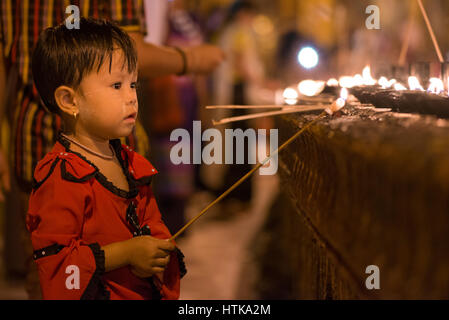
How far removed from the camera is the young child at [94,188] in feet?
3.75

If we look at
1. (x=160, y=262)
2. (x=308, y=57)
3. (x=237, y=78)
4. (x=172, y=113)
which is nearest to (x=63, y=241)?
(x=160, y=262)

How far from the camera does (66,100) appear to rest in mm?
1291

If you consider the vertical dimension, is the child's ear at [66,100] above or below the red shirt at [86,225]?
above

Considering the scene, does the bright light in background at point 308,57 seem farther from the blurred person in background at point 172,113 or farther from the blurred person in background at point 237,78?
the blurred person in background at point 237,78

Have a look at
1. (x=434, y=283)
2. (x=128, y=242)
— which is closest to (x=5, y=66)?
(x=128, y=242)

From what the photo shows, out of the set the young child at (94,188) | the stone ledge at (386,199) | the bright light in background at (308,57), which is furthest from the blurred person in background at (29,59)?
the stone ledge at (386,199)

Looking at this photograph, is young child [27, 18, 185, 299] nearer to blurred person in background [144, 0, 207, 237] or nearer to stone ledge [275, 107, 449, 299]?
stone ledge [275, 107, 449, 299]

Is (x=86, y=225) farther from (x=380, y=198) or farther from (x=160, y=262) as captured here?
(x=380, y=198)

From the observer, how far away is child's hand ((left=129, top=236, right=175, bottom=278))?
1181 mm

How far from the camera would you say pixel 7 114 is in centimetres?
318

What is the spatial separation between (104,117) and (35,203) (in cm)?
23

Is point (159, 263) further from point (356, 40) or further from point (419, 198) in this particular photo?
point (356, 40)
